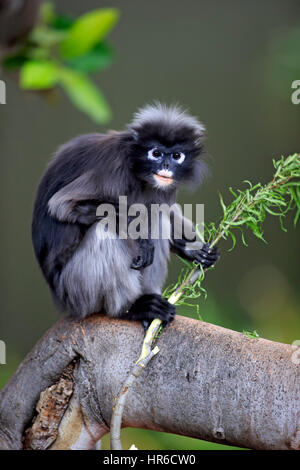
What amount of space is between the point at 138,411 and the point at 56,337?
56cm

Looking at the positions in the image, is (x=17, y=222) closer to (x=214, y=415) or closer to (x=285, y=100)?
(x=285, y=100)

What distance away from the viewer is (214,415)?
2180 millimetres

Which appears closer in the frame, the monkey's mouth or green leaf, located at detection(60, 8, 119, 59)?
green leaf, located at detection(60, 8, 119, 59)

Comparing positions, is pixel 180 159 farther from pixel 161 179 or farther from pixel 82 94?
pixel 82 94

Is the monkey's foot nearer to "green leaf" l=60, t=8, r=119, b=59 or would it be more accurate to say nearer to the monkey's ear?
the monkey's ear

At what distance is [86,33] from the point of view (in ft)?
6.31

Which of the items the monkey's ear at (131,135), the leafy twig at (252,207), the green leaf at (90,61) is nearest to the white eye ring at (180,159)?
the monkey's ear at (131,135)

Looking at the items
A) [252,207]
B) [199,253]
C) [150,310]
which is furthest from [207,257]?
[252,207]

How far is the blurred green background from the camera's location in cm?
590

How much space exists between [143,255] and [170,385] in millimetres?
710

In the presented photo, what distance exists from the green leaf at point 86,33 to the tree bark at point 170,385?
1196 mm

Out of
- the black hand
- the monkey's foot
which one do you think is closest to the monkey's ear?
the black hand

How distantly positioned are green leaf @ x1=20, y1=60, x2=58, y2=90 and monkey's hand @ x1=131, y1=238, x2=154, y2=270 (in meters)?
1.04
